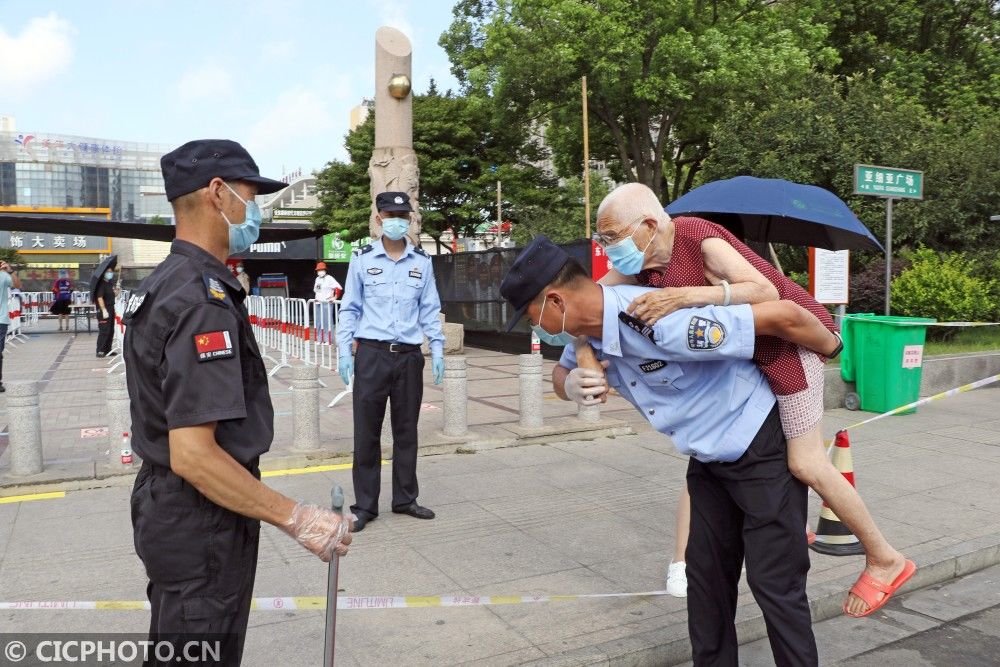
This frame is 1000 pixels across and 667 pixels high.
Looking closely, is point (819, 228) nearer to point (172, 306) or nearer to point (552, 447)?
point (552, 447)

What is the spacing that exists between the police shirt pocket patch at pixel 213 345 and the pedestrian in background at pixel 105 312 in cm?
1589

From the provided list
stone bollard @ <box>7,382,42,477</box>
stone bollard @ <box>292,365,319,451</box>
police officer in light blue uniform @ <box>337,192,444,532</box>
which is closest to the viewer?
police officer in light blue uniform @ <box>337,192,444,532</box>

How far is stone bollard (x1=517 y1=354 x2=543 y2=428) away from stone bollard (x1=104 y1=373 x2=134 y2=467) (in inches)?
138

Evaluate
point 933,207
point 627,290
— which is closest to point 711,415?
point 627,290

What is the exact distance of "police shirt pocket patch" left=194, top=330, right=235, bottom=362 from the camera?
1.96 meters

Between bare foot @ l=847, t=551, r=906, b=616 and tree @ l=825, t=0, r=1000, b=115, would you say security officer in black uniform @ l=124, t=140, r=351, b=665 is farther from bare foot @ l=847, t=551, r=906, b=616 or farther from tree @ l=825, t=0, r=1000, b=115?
tree @ l=825, t=0, r=1000, b=115

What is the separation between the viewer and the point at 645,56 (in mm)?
22703

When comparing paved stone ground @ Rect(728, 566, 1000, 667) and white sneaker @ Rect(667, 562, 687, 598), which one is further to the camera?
white sneaker @ Rect(667, 562, 687, 598)

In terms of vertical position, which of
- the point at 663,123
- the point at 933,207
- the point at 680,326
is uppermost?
the point at 663,123

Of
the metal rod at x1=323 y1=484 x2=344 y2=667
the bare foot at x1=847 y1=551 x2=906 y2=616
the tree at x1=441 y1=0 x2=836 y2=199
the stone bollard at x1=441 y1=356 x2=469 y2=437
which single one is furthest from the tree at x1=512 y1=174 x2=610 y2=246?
the metal rod at x1=323 y1=484 x2=344 y2=667

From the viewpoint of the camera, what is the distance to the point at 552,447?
767 centimetres

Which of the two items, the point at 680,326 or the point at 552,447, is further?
the point at 552,447

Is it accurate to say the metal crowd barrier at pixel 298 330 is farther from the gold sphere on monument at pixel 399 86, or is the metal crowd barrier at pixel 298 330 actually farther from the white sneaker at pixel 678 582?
the white sneaker at pixel 678 582

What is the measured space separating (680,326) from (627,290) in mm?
261
